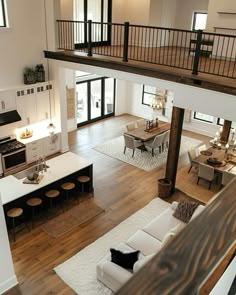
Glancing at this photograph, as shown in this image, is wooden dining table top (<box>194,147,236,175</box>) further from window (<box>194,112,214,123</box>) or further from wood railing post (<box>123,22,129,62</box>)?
wood railing post (<box>123,22,129,62</box>)

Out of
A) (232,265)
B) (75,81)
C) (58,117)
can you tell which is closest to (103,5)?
(75,81)

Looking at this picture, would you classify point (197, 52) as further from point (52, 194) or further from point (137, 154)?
point (137, 154)

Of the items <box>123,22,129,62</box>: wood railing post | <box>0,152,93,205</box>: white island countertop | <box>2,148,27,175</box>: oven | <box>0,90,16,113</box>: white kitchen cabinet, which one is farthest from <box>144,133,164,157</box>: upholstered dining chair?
<box>0,90,16,113</box>: white kitchen cabinet

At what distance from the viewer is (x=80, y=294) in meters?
5.95

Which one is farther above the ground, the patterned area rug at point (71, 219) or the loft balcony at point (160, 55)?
the loft balcony at point (160, 55)

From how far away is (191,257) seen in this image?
2.67 ft

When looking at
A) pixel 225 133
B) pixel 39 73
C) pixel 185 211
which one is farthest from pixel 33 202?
pixel 225 133

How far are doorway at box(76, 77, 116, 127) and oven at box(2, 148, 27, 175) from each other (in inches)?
167

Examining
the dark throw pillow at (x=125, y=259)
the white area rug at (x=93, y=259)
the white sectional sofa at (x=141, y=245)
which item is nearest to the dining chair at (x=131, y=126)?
the white area rug at (x=93, y=259)

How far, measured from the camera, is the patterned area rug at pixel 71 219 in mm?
7566

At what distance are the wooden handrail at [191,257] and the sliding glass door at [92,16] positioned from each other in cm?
1097

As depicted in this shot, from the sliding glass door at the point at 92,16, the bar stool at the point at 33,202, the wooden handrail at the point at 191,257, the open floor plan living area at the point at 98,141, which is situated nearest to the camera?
the wooden handrail at the point at 191,257

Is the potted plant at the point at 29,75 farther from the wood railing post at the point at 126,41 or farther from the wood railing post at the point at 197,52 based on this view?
the wood railing post at the point at 197,52

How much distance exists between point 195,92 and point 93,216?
3946 mm
